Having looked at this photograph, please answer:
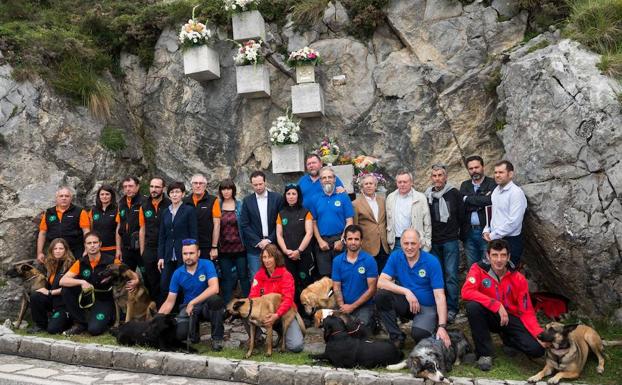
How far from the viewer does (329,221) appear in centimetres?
680

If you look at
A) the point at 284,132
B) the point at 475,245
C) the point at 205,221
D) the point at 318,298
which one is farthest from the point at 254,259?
the point at 475,245

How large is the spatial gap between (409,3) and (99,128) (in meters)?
6.05

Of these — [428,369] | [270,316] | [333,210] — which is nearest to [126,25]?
[333,210]

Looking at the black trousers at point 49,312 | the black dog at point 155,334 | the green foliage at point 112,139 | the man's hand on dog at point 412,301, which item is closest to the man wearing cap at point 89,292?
the black trousers at point 49,312

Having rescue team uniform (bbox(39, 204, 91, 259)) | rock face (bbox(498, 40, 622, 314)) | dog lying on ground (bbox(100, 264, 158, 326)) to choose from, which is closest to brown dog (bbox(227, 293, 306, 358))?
dog lying on ground (bbox(100, 264, 158, 326))

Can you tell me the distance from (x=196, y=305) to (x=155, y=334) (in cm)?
54

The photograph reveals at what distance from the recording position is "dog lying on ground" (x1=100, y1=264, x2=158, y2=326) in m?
6.54

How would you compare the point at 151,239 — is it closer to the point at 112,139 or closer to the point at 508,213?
the point at 112,139

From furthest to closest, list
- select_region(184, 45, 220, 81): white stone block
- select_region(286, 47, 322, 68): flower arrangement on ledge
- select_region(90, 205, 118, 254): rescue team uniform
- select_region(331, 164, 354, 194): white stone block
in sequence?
select_region(184, 45, 220, 81): white stone block
select_region(286, 47, 322, 68): flower arrangement on ledge
select_region(331, 164, 354, 194): white stone block
select_region(90, 205, 118, 254): rescue team uniform

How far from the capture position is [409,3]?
930 centimetres

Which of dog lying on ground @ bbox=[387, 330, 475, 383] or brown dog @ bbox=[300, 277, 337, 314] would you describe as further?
brown dog @ bbox=[300, 277, 337, 314]

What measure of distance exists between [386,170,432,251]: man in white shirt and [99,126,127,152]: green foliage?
5446mm

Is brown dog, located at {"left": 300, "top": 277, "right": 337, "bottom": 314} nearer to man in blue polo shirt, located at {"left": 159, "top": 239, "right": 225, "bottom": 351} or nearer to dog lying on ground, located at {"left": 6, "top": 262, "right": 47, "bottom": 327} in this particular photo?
man in blue polo shirt, located at {"left": 159, "top": 239, "right": 225, "bottom": 351}

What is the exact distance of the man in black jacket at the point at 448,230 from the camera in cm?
659
